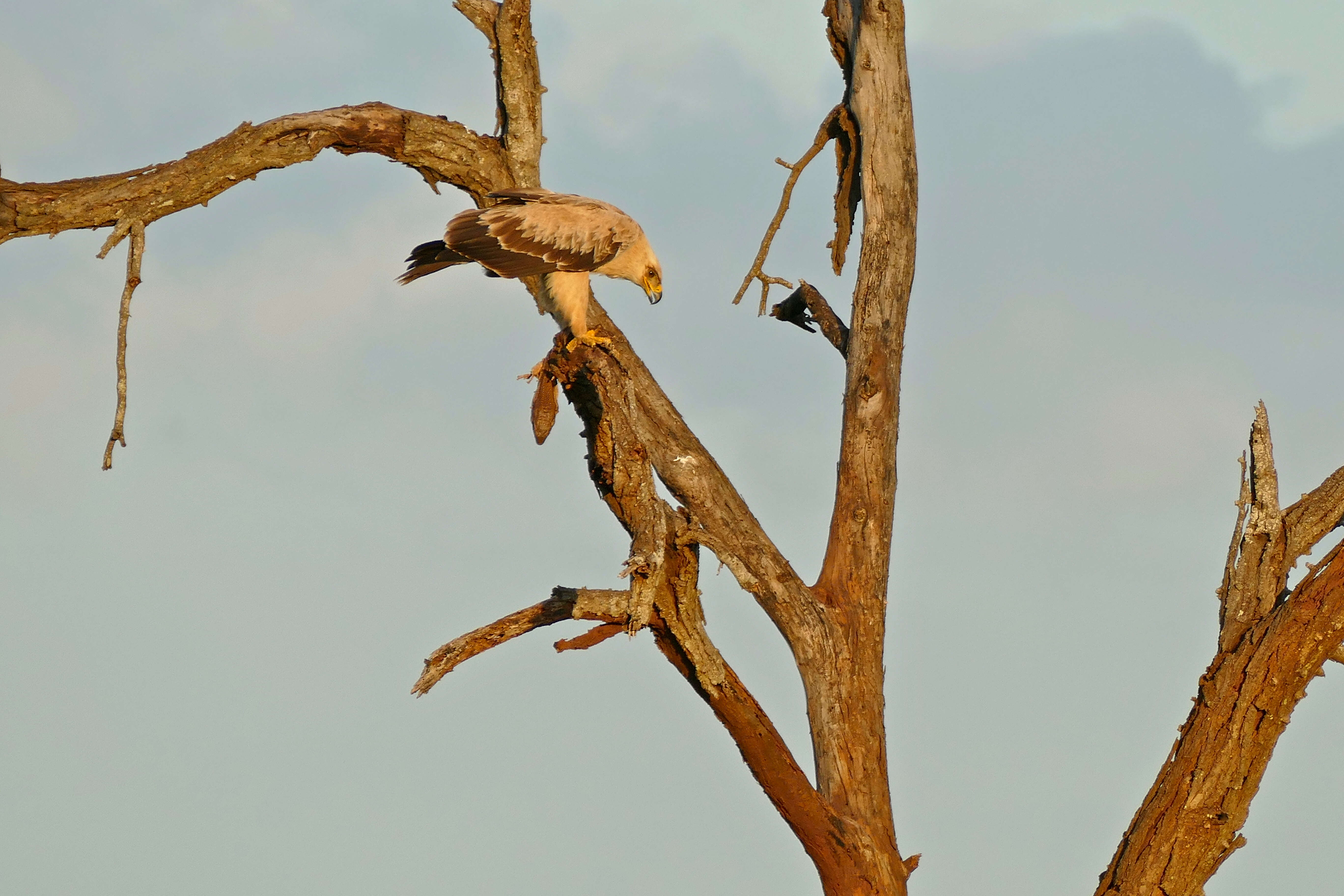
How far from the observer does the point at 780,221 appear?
27.5 ft

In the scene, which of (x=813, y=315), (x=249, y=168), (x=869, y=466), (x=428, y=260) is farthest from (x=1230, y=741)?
(x=249, y=168)

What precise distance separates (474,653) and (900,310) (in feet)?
11.5

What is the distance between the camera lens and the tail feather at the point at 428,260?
7.11 m

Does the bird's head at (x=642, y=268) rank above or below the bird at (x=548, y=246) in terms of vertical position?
above

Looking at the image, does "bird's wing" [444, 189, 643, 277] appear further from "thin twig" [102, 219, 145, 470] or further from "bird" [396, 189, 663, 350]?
"thin twig" [102, 219, 145, 470]

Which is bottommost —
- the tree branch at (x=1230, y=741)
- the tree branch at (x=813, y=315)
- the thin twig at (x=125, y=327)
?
the tree branch at (x=1230, y=741)

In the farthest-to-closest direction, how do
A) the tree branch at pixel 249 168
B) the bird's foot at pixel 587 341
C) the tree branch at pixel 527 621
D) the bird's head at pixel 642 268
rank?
the bird's head at pixel 642 268, the bird's foot at pixel 587 341, the tree branch at pixel 249 168, the tree branch at pixel 527 621

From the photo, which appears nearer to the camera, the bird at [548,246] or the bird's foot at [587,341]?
the bird at [548,246]

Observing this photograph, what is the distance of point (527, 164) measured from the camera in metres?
7.91

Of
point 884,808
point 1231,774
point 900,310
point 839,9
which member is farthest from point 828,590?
point 839,9

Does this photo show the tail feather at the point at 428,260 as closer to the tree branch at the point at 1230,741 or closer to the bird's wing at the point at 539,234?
the bird's wing at the point at 539,234

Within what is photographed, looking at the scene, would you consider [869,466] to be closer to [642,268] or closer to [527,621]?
[642,268]

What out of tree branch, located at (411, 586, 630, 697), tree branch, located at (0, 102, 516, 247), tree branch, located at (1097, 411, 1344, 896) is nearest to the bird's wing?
tree branch, located at (0, 102, 516, 247)

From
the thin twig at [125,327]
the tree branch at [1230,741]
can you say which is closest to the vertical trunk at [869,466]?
the tree branch at [1230,741]
